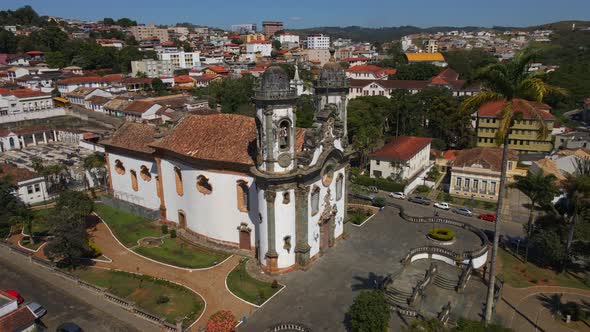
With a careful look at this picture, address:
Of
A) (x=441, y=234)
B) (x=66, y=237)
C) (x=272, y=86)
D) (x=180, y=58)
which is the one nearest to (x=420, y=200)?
(x=441, y=234)

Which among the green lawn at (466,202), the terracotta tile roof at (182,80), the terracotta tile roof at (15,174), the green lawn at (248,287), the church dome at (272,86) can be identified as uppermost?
the church dome at (272,86)

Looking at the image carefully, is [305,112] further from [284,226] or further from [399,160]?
[284,226]

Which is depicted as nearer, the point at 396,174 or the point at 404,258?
the point at 404,258

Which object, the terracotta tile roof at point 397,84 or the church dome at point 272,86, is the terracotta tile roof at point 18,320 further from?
the terracotta tile roof at point 397,84

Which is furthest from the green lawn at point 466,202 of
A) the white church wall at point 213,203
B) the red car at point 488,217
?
the white church wall at point 213,203

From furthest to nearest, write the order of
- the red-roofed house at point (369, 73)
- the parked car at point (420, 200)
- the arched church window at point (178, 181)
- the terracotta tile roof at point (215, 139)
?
the red-roofed house at point (369, 73)
the parked car at point (420, 200)
the arched church window at point (178, 181)
the terracotta tile roof at point (215, 139)

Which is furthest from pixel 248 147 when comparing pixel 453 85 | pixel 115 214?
pixel 453 85

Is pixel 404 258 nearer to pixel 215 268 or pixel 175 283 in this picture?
pixel 215 268
